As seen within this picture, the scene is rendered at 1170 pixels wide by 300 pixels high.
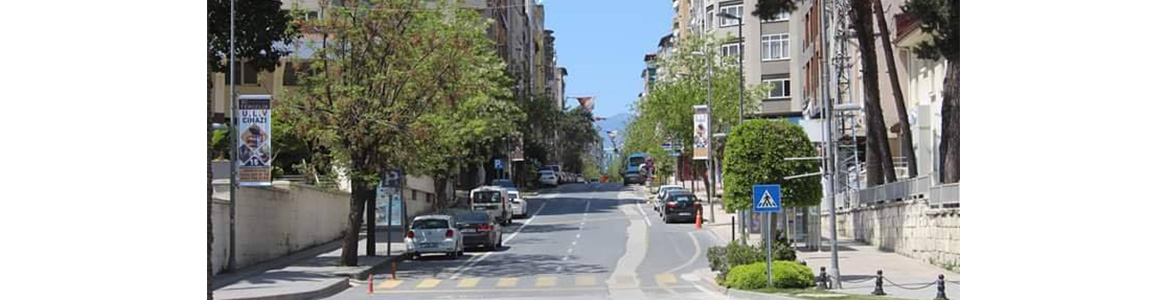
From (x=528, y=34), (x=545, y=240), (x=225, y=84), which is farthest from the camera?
(x=528, y=34)

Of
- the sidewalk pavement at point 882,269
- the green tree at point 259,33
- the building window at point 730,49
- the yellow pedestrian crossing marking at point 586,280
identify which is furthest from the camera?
the building window at point 730,49

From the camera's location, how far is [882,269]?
33062mm

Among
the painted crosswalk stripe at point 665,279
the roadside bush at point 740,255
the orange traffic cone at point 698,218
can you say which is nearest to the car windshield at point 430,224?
the painted crosswalk stripe at point 665,279

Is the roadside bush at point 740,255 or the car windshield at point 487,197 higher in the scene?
the car windshield at point 487,197

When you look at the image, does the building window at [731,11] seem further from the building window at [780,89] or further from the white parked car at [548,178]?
the white parked car at [548,178]

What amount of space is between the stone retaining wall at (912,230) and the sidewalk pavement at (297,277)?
1466 centimetres

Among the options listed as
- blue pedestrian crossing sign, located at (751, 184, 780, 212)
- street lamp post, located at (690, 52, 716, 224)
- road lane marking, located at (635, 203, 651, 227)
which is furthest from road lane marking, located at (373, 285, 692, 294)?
road lane marking, located at (635, 203, 651, 227)

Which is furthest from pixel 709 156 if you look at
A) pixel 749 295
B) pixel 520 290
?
pixel 749 295

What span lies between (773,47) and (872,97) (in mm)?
44224

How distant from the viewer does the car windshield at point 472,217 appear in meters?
47.4

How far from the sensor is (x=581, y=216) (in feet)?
227
